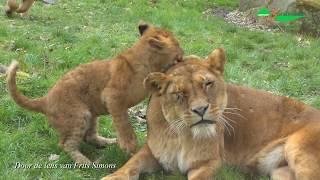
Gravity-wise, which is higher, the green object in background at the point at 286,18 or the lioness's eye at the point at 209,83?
the lioness's eye at the point at 209,83

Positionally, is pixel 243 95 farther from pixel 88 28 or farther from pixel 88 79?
pixel 88 28

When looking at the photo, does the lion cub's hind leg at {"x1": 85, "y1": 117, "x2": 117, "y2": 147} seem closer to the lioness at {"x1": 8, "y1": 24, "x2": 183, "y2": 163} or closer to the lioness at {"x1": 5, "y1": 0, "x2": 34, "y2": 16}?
the lioness at {"x1": 8, "y1": 24, "x2": 183, "y2": 163}

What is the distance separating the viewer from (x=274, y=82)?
9.13 m

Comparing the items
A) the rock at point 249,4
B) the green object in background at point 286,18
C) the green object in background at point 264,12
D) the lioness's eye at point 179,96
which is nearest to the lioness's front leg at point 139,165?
the lioness's eye at point 179,96

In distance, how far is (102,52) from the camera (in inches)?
399

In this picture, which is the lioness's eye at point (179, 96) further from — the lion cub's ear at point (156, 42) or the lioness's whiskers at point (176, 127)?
the lion cub's ear at point (156, 42)

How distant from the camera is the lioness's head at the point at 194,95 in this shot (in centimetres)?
491

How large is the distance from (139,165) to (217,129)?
2.38 ft

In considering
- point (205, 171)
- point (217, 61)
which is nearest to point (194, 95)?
point (217, 61)

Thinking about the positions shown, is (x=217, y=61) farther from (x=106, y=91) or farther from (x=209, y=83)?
(x=106, y=91)

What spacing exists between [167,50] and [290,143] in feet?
4.59

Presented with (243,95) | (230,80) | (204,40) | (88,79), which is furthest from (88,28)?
(243,95)

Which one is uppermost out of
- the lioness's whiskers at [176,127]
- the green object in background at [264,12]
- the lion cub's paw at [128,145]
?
the lioness's whiskers at [176,127]

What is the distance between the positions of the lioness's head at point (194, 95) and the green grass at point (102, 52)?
55cm
